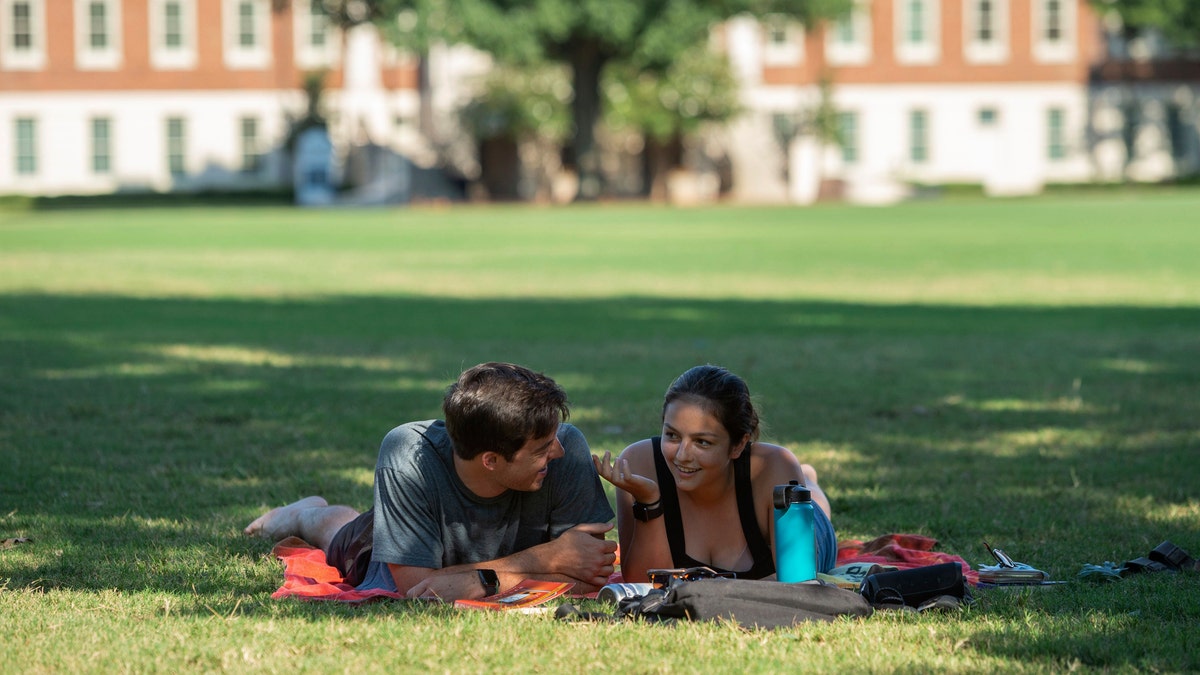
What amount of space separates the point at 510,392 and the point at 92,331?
11093mm

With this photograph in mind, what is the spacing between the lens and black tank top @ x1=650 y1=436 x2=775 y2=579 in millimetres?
5668

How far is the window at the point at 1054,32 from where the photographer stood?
66.1 m

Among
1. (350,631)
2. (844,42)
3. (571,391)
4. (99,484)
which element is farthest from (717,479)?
(844,42)

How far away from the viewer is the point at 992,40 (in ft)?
217

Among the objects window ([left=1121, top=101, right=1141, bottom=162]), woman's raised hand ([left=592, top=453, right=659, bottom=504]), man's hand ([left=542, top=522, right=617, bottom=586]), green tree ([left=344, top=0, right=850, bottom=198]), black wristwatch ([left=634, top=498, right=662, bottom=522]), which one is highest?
green tree ([left=344, top=0, right=850, bottom=198])

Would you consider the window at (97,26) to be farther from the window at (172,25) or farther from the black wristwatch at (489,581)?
the black wristwatch at (489,581)

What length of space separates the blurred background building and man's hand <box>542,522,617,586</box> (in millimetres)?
58403

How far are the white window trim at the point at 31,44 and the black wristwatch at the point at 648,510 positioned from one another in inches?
2577

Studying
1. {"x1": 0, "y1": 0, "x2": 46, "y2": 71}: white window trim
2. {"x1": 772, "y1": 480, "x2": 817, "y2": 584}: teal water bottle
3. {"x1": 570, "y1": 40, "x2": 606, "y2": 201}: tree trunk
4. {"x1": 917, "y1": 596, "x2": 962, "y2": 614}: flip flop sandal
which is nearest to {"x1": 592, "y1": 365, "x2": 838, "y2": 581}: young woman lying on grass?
{"x1": 772, "y1": 480, "x2": 817, "y2": 584}: teal water bottle

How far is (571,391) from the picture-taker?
1112cm

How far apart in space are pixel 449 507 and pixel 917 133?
207 ft

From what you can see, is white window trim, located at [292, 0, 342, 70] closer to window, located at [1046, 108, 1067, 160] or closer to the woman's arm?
window, located at [1046, 108, 1067, 160]

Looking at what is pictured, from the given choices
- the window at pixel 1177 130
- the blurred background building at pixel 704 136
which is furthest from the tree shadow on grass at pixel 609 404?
the window at pixel 1177 130

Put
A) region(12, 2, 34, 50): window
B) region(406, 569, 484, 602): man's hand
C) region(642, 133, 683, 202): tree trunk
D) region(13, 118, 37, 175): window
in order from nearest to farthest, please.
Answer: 1. region(406, 569, 484, 602): man's hand
2. region(642, 133, 683, 202): tree trunk
3. region(12, 2, 34, 50): window
4. region(13, 118, 37, 175): window
